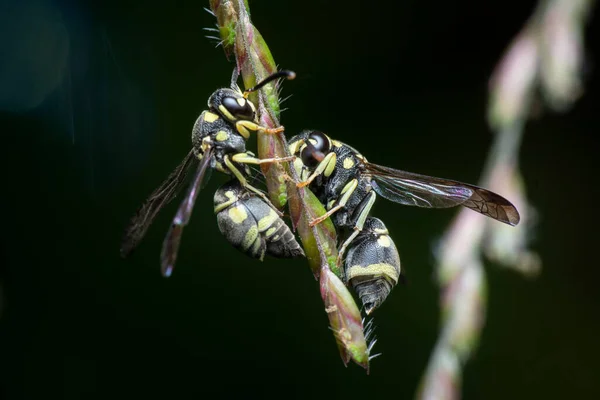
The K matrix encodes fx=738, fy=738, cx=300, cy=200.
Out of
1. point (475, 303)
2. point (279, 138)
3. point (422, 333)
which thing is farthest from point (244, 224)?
point (422, 333)

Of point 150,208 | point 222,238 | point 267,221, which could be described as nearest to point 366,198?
point 267,221

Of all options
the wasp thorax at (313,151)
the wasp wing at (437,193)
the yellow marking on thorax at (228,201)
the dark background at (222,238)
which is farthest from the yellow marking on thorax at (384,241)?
the dark background at (222,238)

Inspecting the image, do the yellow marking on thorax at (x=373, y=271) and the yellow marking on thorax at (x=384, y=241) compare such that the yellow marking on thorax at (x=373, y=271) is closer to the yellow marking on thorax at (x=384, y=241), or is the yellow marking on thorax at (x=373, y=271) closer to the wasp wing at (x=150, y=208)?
the yellow marking on thorax at (x=384, y=241)

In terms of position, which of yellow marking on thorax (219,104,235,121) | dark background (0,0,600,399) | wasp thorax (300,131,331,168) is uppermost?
yellow marking on thorax (219,104,235,121)

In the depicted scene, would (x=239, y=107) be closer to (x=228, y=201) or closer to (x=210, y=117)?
(x=210, y=117)

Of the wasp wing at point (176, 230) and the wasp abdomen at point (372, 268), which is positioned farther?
the wasp abdomen at point (372, 268)

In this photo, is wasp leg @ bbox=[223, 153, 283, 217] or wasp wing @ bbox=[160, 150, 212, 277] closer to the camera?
wasp wing @ bbox=[160, 150, 212, 277]

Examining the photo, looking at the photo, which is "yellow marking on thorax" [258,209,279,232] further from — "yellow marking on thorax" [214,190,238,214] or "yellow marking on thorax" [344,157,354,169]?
"yellow marking on thorax" [344,157,354,169]

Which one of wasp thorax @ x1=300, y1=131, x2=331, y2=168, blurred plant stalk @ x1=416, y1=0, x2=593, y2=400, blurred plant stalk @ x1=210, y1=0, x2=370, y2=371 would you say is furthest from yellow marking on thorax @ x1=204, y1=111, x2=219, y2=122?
blurred plant stalk @ x1=416, y1=0, x2=593, y2=400
